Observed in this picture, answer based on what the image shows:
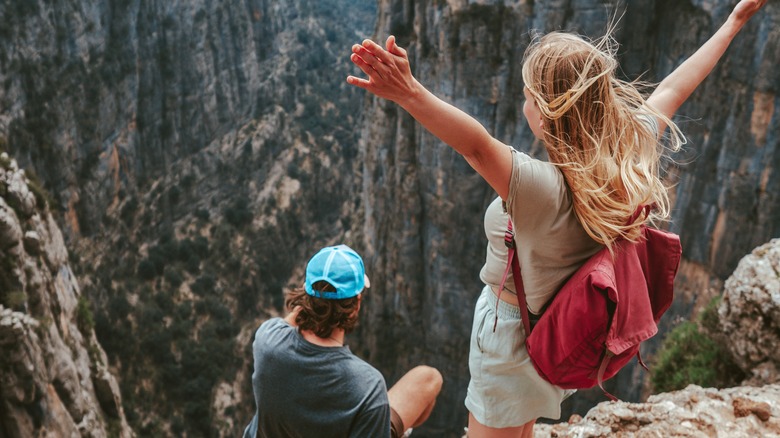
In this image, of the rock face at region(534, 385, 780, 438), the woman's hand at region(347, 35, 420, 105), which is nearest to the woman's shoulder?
the woman's hand at region(347, 35, 420, 105)

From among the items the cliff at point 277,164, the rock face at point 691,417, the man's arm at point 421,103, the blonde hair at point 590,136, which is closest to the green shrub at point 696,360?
the rock face at point 691,417

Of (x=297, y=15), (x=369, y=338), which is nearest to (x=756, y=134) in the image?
(x=369, y=338)

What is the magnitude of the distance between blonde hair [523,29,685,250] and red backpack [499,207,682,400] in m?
0.16

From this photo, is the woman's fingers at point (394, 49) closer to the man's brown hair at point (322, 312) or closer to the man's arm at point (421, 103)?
the man's arm at point (421, 103)

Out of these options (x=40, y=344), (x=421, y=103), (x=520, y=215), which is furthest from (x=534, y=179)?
(x=40, y=344)

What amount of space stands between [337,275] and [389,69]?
4.19 feet

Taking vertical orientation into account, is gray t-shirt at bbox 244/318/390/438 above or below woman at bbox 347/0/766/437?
below

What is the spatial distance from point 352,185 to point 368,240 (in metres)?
17.5

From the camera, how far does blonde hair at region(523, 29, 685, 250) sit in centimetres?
205

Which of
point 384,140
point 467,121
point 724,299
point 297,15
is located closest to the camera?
point 467,121

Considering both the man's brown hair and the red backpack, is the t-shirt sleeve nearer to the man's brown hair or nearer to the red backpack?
the man's brown hair

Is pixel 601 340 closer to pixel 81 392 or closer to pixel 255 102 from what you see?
pixel 81 392

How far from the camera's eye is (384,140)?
30297 millimetres

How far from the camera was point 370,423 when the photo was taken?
2832 mm
